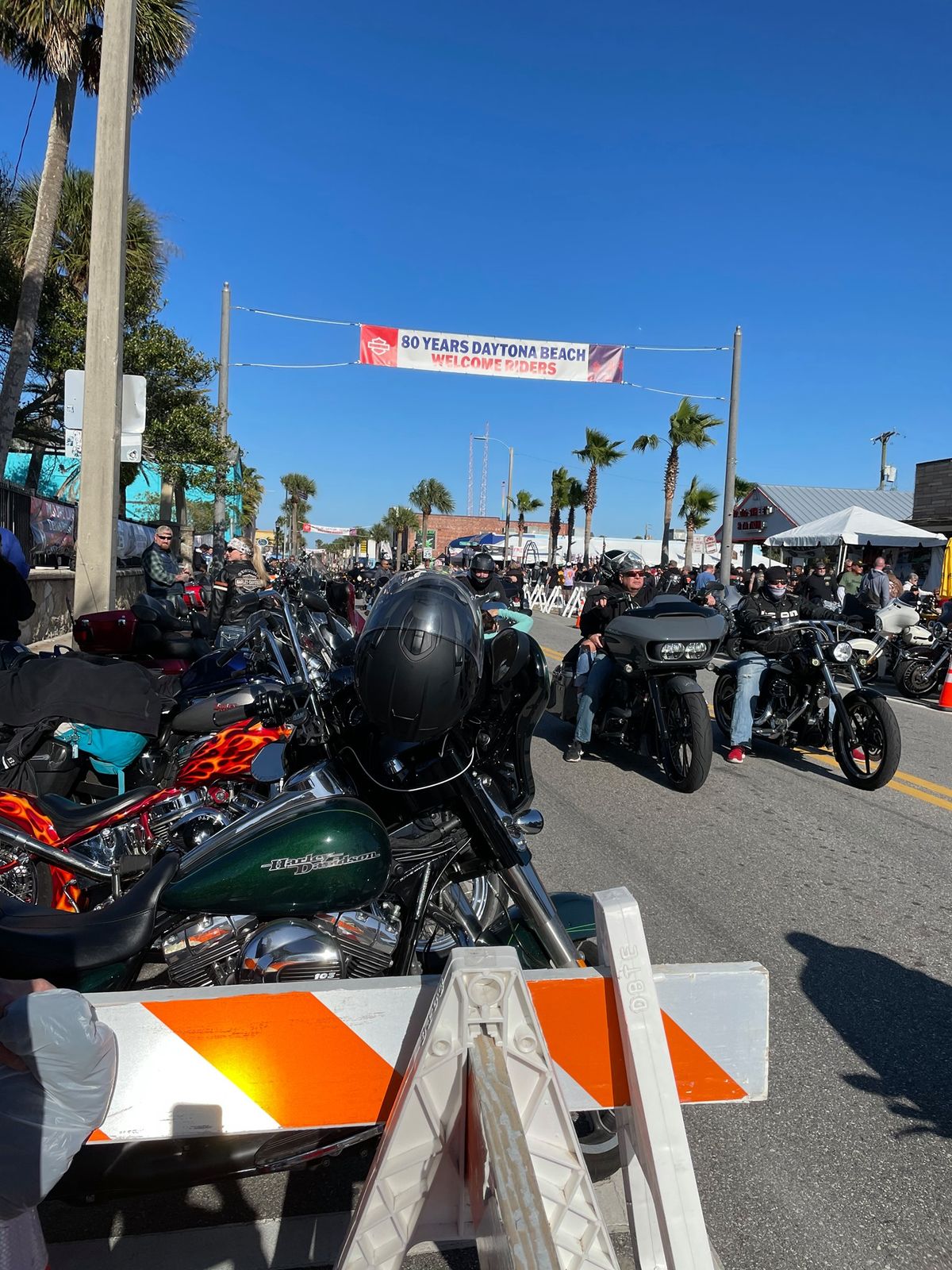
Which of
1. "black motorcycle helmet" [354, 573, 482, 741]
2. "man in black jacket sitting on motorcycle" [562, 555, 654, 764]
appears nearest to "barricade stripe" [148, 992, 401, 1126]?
"black motorcycle helmet" [354, 573, 482, 741]

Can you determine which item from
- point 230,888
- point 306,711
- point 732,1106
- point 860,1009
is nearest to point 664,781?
point 860,1009

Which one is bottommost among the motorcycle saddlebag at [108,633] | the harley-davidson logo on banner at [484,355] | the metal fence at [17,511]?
the motorcycle saddlebag at [108,633]

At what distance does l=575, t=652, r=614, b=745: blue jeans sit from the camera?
7.18 metres

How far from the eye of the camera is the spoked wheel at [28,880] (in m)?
3.12

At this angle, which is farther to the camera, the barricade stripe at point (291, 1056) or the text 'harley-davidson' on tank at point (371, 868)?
the text 'harley-davidson' on tank at point (371, 868)

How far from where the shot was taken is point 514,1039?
152cm

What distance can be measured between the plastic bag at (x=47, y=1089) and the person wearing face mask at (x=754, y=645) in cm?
652

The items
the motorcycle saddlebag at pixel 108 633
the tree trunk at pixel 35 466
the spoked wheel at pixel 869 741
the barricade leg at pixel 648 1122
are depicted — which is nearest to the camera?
the barricade leg at pixel 648 1122

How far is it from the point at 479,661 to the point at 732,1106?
1.69 metres

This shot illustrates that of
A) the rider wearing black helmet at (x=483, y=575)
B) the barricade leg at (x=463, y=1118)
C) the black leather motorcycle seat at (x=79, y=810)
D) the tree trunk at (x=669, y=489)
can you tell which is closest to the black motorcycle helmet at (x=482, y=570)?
the rider wearing black helmet at (x=483, y=575)

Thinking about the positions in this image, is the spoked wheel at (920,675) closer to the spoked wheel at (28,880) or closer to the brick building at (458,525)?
the spoked wheel at (28,880)

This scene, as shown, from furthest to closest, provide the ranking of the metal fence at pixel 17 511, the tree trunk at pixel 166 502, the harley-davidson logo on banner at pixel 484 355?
the tree trunk at pixel 166 502 → the harley-davidson logo on banner at pixel 484 355 → the metal fence at pixel 17 511

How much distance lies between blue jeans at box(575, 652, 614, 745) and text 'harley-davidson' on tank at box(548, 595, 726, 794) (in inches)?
3.8

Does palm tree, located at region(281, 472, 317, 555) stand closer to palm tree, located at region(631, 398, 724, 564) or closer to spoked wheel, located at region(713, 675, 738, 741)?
palm tree, located at region(631, 398, 724, 564)
